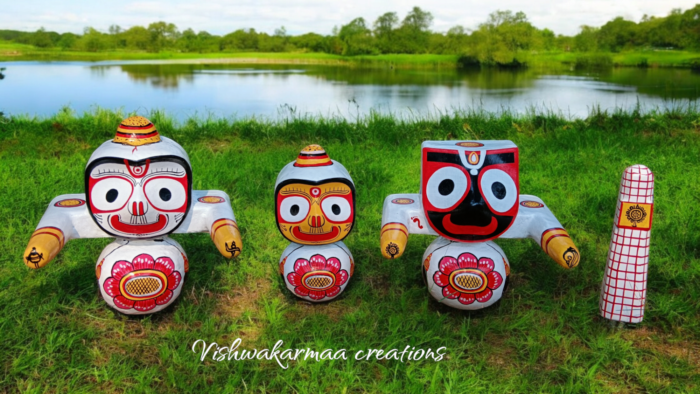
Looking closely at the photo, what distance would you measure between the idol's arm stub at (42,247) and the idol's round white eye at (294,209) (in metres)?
1.07

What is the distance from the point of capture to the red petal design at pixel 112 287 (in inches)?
102

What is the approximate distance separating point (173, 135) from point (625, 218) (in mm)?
5270

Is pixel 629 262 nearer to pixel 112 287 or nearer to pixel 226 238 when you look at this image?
pixel 226 238

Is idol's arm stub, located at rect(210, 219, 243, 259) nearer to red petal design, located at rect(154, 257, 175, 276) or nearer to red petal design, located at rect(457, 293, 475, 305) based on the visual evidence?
red petal design, located at rect(154, 257, 175, 276)

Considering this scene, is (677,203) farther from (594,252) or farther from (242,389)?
(242,389)

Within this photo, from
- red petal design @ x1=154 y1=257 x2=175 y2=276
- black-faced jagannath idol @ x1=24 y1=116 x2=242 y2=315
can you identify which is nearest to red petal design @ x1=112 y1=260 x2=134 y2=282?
black-faced jagannath idol @ x1=24 y1=116 x2=242 y2=315

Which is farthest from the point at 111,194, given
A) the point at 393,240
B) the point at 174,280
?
the point at 393,240

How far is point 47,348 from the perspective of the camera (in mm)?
2531

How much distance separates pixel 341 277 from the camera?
2.84 metres

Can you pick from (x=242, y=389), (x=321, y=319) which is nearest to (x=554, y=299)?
(x=321, y=319)

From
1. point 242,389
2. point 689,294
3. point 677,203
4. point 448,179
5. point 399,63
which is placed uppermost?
point 399,63

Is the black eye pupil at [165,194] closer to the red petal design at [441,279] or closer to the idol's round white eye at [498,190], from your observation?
the red petal design at [441,279]

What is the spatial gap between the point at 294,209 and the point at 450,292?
91 centimetres

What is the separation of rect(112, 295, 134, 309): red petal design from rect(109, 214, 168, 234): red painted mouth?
0.33 metres
